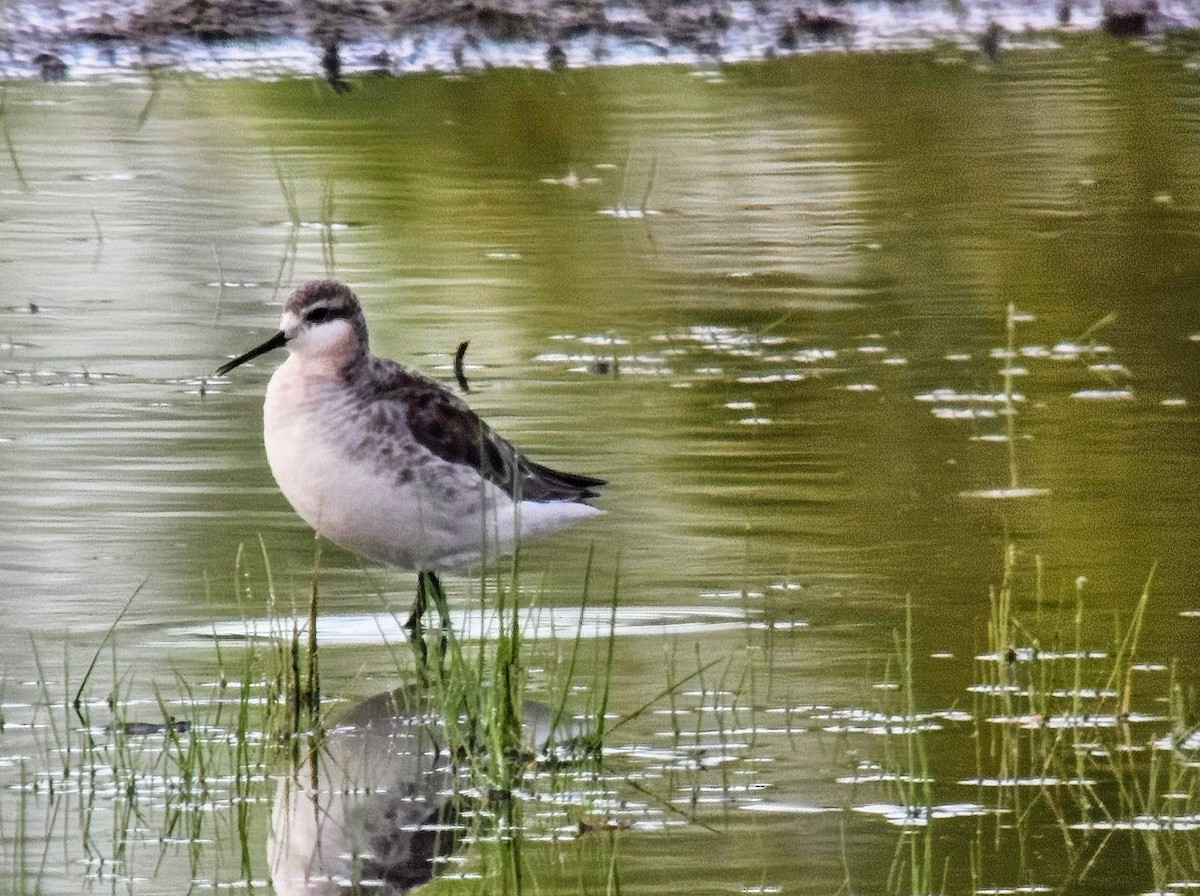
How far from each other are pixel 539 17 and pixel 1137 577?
15.8 meters

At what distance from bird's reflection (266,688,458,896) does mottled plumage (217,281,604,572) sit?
69 centimetres

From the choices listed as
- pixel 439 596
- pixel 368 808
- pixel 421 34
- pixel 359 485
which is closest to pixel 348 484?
pixel 359 485

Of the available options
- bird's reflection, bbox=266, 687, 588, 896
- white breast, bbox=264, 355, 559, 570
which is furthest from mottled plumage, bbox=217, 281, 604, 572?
bird's reflection, bbox=266, 687, 588, 896

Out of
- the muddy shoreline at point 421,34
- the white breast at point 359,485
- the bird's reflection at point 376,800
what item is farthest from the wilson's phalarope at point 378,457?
the muddy shoreline at point 421,34

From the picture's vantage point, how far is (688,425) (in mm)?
10195

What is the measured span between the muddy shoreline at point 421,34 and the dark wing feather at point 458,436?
41.7ft

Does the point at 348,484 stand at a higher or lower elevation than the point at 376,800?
higher

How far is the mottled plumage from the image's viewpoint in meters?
7.45

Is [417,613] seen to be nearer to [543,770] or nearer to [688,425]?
[543,770]

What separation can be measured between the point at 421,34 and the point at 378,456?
15.7 meters

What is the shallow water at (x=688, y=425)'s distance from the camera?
6.21m

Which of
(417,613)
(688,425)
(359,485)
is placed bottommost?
(688,425)

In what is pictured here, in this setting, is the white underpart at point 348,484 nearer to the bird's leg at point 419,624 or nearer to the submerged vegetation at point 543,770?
the bird's leg at point 419,624

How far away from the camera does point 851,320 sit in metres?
12.1
